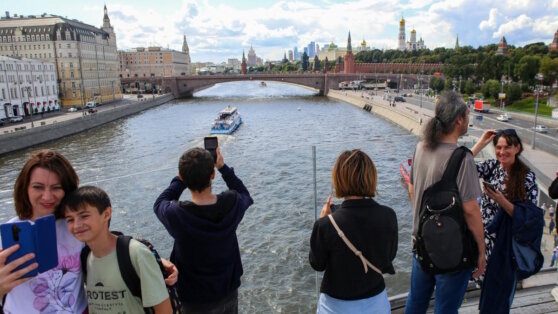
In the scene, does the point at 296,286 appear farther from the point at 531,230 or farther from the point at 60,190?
the point at 60,190

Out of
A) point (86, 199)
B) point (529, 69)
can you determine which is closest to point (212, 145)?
point (86, 199)

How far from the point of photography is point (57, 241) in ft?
4.39

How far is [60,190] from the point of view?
4.50 feet

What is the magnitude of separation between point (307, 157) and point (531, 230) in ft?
4.10

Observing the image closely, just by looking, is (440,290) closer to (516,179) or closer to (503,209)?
(503,209)

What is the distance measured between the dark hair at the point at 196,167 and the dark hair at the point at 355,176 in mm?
457

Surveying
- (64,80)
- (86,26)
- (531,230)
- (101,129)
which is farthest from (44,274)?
(86,26)

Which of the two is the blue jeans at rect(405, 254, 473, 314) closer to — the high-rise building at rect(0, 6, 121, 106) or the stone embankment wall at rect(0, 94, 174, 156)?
the stone embankment wall at rect(0, 94, 174, 156)

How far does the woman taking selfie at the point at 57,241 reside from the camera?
4.23 feet

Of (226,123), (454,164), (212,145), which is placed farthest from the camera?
(226,123)

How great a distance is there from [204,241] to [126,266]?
1.24ft

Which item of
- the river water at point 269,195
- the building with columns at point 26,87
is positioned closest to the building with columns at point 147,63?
the building with columns at point 26,87

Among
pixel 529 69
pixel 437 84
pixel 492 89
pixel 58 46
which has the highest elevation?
pixel 58 46

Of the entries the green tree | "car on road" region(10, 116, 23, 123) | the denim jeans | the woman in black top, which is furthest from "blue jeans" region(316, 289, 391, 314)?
the green tree
